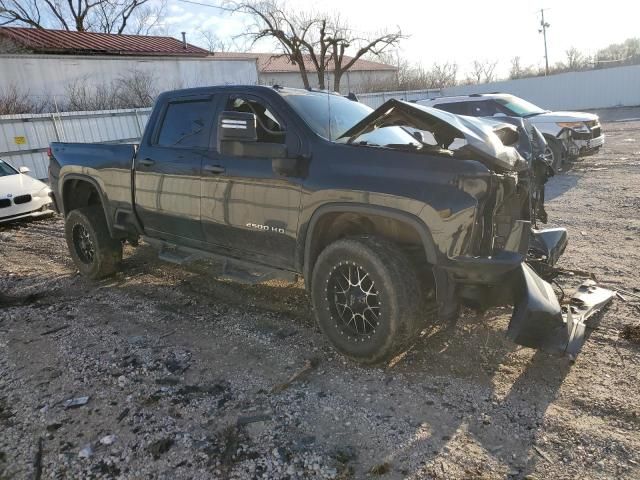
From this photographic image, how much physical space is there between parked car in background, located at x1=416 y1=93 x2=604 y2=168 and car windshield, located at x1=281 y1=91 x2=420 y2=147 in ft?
21.5

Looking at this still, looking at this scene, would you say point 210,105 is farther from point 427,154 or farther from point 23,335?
point 23,335

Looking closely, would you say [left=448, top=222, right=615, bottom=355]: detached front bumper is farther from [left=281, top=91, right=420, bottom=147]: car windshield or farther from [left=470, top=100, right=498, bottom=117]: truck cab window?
[left=470, top=100, right=498, bottom=117]: truck cab window

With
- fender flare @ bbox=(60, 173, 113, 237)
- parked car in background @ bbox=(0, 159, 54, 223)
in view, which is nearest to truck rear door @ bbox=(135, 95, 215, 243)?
fender flare @ bbox=(60, 173, 113, 237)

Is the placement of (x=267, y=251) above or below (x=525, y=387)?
above

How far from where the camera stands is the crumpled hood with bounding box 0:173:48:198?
9.23m

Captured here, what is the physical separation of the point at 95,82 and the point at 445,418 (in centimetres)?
2529

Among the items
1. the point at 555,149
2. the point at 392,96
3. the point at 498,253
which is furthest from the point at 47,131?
the point at 392,96

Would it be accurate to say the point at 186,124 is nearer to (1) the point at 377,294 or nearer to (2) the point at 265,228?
(2) the point at 265,228

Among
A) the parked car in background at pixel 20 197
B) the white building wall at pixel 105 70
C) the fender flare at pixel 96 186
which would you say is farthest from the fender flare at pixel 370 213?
the white building wall at pixel 105 70

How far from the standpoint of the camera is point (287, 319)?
4426mm

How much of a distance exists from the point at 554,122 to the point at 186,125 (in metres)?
9.01

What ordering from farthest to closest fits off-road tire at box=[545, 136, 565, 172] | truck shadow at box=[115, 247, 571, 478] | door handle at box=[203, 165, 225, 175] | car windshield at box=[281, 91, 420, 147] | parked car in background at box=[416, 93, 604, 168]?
parked car in background at box=[416, 93, 604, 168]
off-road tire at box=[545, 136, 565, 172]
door handle at box=[203, 165, 225, 175]
car windshield at box=[281, 91, 420, 147]
truck shadow at box=[115, 247, 571, 478]

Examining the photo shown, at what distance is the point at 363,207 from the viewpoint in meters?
3.33

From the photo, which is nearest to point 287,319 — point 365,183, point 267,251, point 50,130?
point 267,251
